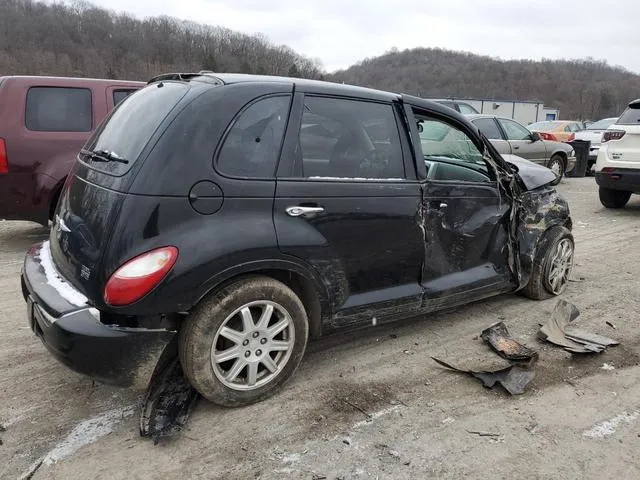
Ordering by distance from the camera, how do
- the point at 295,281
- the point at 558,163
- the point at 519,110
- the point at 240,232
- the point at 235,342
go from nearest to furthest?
the point at 240,232
the point at 235,342
the point at 295,281
the point at 558,163
the point at 519,110

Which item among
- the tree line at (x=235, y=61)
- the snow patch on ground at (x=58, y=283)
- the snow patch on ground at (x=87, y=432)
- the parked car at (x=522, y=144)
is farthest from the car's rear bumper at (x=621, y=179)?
the tree line at (x=235, y=61)

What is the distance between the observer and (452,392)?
10.6 feet

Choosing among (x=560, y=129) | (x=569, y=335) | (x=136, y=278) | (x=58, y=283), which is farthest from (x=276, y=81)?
(x=560, y=129)

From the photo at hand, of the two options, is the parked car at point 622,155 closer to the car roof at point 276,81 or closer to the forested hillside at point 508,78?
the car roof at point 276,81

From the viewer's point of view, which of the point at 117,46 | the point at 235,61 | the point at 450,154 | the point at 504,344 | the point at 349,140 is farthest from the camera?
the point at 117,46

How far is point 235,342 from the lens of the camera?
113 inches

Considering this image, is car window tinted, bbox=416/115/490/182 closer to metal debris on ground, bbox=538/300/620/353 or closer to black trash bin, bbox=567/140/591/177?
metal debris on ground, bbox=538/300/620/353

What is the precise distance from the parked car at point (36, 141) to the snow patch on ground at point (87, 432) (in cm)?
345

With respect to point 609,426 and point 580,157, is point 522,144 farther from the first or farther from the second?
point 609,426

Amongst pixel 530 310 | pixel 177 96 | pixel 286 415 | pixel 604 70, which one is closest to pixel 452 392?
pixel 286 415

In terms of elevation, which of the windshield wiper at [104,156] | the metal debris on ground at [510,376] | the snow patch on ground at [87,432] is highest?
the windshield wiper at [104,156]

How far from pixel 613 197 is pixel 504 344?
6.97m

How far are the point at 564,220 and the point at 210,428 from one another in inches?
144

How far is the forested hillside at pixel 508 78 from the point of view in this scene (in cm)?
8719
